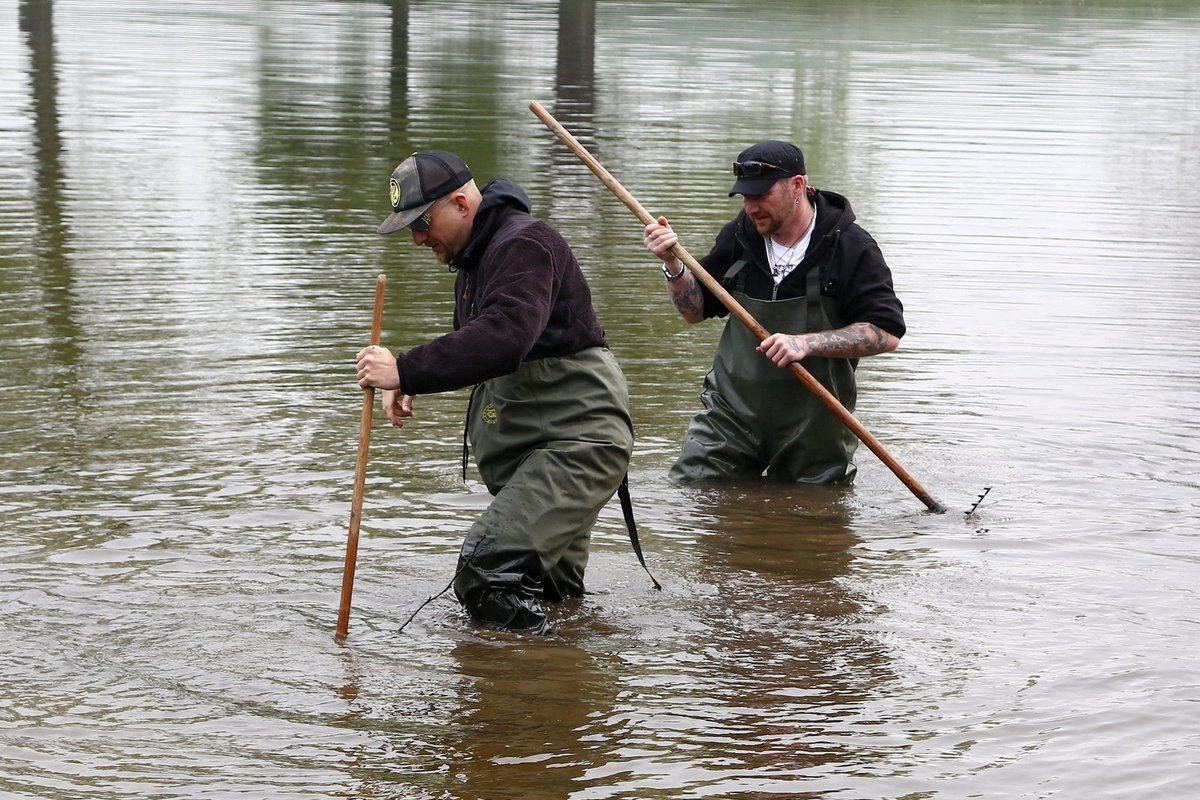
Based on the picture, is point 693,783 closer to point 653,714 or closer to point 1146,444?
point 653,714

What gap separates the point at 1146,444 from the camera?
332 inches

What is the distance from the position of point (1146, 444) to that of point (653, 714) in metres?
4.24

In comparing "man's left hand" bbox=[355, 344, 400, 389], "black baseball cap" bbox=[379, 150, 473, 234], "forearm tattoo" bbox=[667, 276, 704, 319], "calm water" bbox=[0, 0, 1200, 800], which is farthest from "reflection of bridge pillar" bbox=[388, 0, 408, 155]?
"man's left hand" bbox=[355, 344, 400, 389]

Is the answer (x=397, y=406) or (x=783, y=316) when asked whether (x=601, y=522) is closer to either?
(x=783, y=316)

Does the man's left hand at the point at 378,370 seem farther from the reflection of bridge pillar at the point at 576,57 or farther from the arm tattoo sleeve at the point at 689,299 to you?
the reflection of bridge pillar at the point at 576,57

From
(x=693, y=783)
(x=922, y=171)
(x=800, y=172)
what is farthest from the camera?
(x=922, y=171)

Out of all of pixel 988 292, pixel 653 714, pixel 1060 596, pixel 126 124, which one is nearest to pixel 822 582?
pixel 1060 596

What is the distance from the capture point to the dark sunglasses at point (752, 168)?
705cm

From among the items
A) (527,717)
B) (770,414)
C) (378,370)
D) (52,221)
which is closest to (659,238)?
(770,414)

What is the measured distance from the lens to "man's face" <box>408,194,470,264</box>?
5.50 metres

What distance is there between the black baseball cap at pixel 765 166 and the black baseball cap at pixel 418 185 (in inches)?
75.3

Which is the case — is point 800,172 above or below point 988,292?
above

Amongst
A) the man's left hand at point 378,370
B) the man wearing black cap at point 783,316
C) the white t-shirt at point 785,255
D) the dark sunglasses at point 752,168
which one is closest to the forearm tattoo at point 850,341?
the man wearing black cap at point 783,316

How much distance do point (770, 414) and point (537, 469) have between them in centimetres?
214
